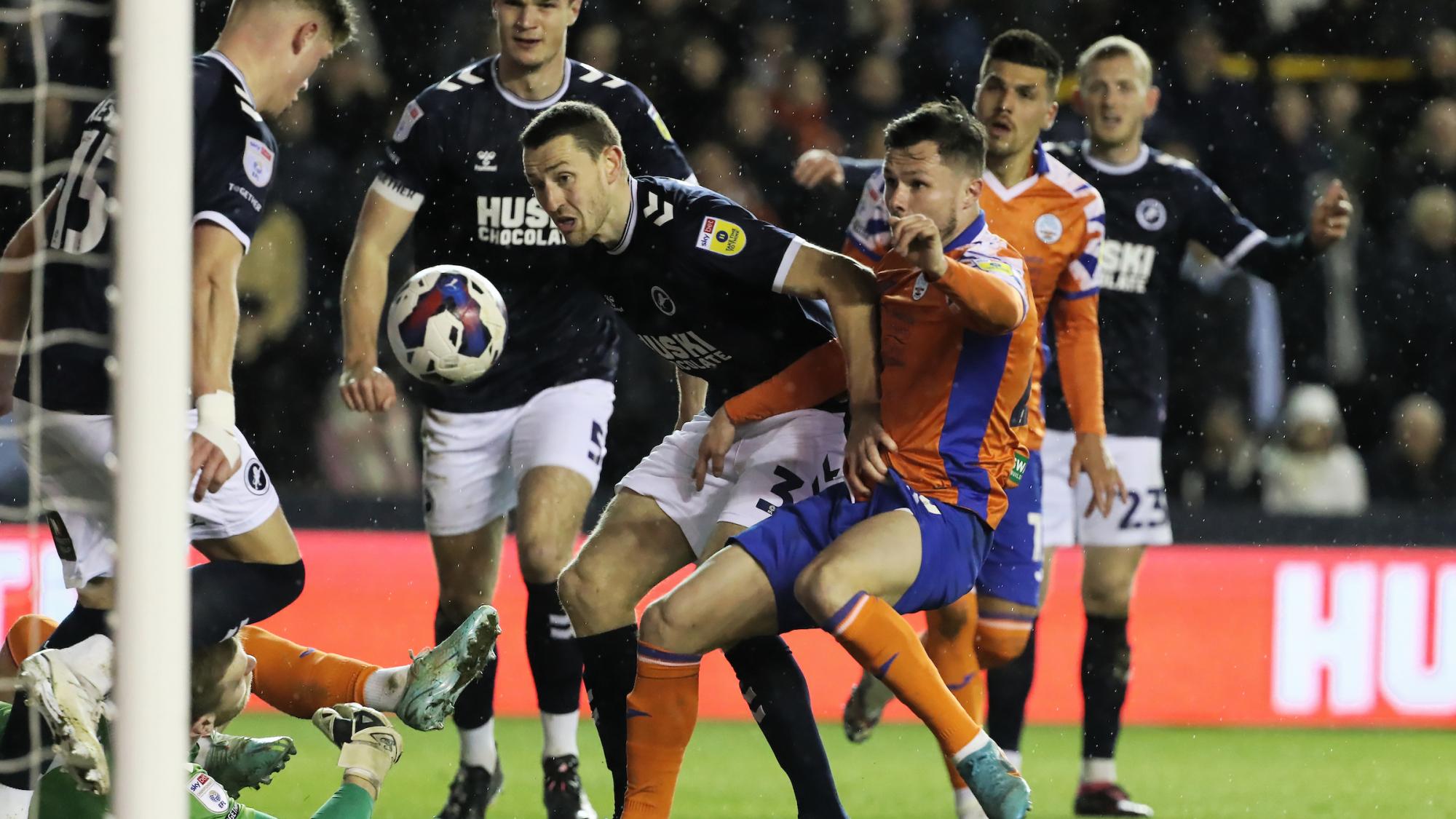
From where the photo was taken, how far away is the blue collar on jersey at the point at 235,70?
13.6ft

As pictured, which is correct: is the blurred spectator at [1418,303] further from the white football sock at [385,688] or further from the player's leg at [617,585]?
the white football sock at [385,688]

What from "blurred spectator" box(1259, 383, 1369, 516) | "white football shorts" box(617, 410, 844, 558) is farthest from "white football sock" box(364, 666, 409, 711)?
"blurred spectator" box(1259, 383, 1369, 516)

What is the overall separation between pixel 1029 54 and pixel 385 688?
8.07 feet

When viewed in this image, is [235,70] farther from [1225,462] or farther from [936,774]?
[1225,462]

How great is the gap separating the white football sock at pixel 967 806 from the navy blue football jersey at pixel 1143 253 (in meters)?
1.70

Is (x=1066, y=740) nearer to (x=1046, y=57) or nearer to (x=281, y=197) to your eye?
(x=1046, y=57)

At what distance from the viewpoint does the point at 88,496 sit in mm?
4156

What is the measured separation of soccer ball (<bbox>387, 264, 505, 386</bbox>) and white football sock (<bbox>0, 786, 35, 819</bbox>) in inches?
51.6

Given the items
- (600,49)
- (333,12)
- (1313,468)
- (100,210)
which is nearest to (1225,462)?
(1313,468)

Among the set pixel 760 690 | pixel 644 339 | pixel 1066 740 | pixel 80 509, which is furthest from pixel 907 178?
pixel 1066 740

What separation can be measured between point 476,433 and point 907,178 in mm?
1734

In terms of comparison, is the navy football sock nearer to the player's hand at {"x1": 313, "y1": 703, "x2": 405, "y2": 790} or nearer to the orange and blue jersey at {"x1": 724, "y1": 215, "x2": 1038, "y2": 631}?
the orange and blue jersey at {"x1": 724, "y1": 215, "x2": 1038, "y2": 631}

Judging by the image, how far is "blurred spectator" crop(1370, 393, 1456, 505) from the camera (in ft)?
27.3

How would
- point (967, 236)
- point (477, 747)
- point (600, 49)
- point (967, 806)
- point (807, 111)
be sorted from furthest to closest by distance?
1. point (807, 111)
2. point (600, 49)
3. point (477, 747)
4. point (967, 806)
5. point (967, 236)
